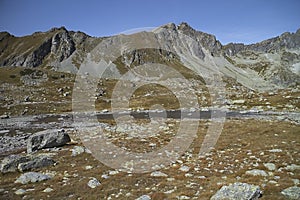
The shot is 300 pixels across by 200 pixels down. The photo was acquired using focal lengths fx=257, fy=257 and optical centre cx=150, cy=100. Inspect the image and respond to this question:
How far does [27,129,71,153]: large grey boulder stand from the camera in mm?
26927

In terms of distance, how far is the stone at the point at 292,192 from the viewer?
1330 cm

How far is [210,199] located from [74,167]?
39.2 feet

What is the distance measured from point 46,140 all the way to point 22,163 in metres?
7.94

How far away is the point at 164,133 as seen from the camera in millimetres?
37781

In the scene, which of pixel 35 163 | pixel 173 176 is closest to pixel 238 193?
pixel 173 176

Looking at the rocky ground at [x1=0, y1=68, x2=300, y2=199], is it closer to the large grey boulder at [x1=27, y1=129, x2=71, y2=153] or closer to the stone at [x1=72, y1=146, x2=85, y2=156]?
the stone at [x1=72, y1=146, x2=85, y2=156]

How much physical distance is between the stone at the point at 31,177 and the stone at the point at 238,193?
11.8 m

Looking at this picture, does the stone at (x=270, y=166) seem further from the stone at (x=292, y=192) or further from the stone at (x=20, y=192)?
the stone at (x=20, y=192)

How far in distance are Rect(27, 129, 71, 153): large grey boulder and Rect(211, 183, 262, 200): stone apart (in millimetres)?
20274

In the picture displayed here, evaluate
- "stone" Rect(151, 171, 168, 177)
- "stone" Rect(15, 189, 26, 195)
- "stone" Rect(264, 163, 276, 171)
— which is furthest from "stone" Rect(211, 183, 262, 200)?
"stone" Rect(15, 189, 26, 195)

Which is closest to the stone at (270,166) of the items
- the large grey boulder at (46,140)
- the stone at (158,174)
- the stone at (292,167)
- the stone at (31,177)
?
the stone at (292,167)

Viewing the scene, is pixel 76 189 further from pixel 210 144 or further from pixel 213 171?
pixel 210 144

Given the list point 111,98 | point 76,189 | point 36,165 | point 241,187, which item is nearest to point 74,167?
point 36,165

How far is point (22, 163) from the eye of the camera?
20.1 m
